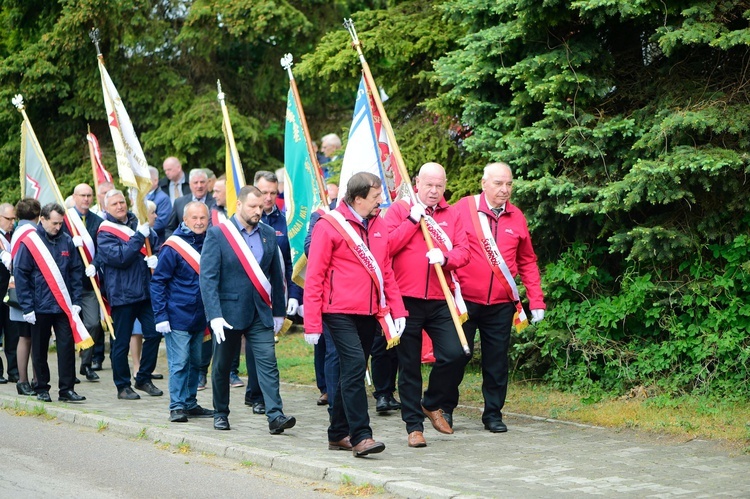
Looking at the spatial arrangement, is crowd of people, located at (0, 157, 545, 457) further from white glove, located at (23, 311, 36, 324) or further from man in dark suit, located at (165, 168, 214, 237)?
man in dark suit, located at (165, 168, 214, 237)

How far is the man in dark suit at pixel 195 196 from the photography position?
43.3 feet

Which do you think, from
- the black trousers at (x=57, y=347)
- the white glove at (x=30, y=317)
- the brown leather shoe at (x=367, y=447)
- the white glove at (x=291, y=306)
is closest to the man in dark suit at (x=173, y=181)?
the black trousers at (x=57, y=347)

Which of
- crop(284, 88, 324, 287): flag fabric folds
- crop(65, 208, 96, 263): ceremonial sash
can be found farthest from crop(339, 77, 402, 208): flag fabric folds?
crop(65, 208, 96, 263): ceremonial sash

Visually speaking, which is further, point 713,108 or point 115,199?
point 115,199

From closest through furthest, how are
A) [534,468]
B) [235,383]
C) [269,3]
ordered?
[534,468] < [235,383] < [269,3]

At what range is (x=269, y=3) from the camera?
674 inches

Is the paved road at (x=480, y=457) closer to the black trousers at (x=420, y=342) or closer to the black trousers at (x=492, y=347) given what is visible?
the black trousers at (x=492, y=347)

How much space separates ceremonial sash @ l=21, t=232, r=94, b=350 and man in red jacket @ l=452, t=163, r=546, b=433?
4.05 meters

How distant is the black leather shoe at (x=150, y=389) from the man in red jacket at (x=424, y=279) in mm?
3662

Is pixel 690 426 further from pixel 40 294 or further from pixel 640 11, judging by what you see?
pixel 40 294

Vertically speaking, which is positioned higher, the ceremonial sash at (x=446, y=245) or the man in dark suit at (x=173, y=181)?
the man in dark suit at (x=173, y=181)

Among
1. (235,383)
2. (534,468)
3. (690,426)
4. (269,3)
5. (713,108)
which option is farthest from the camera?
(269,3)

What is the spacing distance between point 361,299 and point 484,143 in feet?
11.2

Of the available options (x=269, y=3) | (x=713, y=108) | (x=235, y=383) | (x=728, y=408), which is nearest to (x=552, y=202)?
(x=713, y=108)
